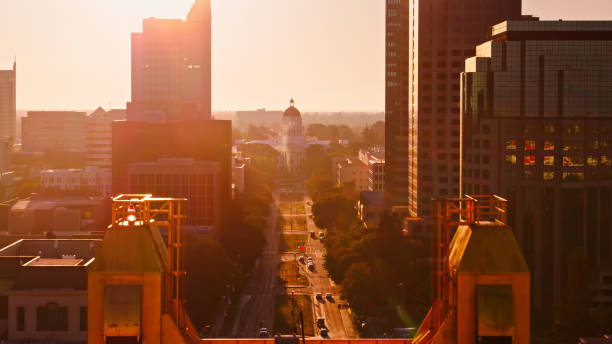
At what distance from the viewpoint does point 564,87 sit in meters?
79.6

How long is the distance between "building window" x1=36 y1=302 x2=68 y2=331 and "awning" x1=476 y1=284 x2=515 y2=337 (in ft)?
149

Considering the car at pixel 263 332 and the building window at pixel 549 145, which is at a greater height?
the building window at pixel 549 145

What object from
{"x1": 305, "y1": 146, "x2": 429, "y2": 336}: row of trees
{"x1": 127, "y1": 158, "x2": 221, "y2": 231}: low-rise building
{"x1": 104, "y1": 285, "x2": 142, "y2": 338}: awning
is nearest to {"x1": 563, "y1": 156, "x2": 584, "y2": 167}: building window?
{"x1": 305, "y1": 146, "x2": 429, "y2": 336}: row of trees

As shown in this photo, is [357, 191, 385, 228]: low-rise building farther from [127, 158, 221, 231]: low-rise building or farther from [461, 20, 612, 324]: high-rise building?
[461, 20, 612, 324]: high-rise building

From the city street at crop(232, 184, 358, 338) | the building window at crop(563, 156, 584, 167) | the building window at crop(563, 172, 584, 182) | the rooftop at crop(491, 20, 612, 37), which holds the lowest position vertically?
the city street at crop(232, 184, 358, 338)

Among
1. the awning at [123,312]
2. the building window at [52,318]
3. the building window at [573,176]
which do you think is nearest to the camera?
the awning at [123,312]

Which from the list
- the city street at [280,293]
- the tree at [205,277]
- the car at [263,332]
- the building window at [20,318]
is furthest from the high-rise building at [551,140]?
the building window at [20,318]

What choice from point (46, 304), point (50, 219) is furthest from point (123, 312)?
point (50, 219)

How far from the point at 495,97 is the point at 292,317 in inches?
1077

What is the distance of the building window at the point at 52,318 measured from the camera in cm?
5931

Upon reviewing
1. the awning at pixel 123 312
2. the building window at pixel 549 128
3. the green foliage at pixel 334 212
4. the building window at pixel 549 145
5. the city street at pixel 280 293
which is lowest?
the city street at pixel 280 293

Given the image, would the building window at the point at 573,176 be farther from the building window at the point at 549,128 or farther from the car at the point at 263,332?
the car at the point at 263,332

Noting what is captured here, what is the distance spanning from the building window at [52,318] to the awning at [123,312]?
42.5m

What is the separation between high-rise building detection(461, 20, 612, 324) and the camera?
255 ft
